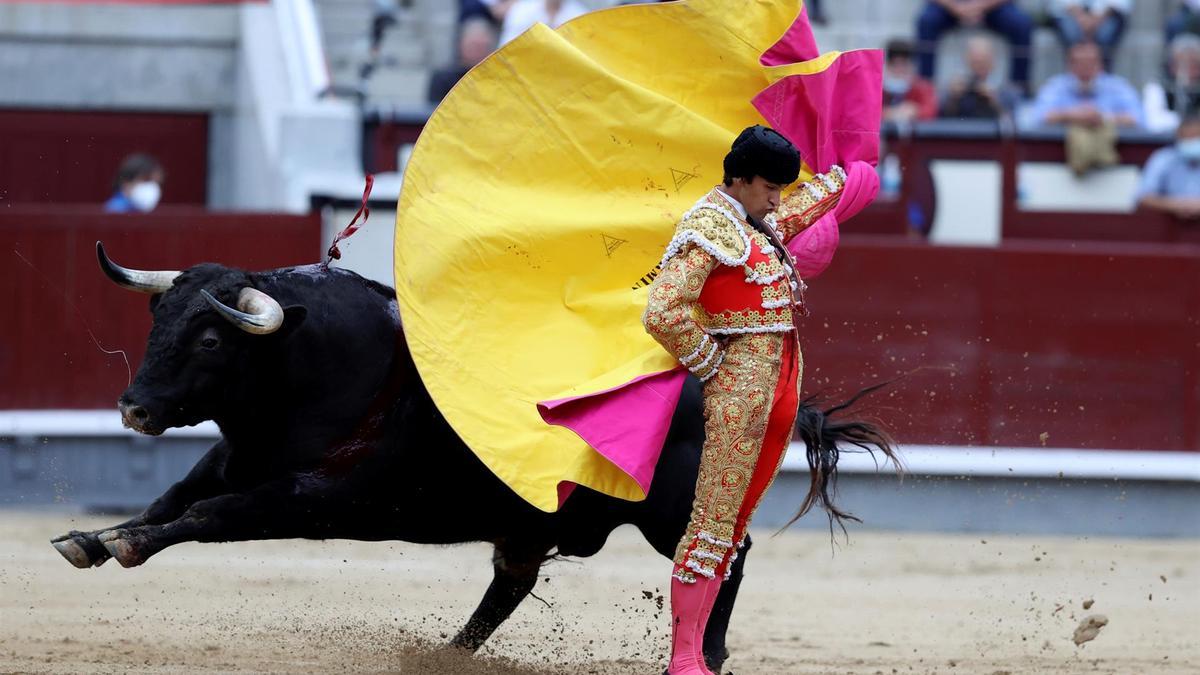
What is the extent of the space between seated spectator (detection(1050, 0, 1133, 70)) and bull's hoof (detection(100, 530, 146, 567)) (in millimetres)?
6844

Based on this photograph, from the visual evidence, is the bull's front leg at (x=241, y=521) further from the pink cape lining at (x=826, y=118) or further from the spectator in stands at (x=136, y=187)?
the spectator in stands at (x=136, y=187)

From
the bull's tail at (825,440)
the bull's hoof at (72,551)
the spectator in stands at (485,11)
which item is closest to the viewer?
the bull's hoof at (72,551)

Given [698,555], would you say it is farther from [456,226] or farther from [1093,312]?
[1093,312]

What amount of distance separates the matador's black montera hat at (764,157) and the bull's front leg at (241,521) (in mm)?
1090

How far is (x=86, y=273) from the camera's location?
771 centimetres

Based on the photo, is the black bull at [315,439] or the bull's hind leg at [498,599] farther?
the bull's hind leg at [498,599]

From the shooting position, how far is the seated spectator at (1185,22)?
31.2ft

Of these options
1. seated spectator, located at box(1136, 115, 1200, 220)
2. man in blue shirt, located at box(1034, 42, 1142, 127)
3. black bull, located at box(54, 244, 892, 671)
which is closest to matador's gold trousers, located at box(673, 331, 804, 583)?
black bull, located at box(54, 244, 892, 671)

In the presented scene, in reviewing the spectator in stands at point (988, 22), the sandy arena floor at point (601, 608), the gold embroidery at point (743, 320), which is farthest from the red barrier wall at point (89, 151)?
the gold embroidery at point (743, 320)

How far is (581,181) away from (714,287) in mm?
574

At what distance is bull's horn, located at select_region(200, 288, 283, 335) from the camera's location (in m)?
3.84

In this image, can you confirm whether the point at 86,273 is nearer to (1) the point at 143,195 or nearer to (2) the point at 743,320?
(1) the point at 143,195

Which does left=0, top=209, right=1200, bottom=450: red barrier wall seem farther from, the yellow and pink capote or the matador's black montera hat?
the matador's black montera hat

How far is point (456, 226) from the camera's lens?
4.13 m
